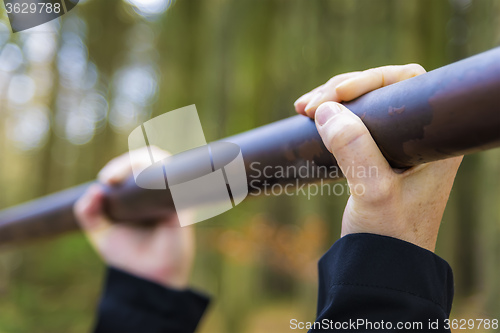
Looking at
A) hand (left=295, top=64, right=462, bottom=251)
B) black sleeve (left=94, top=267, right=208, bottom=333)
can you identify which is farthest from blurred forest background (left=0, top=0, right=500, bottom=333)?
hand (left=295, top=64, right=462, bottom=251)

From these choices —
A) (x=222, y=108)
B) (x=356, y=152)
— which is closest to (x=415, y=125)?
(x=356, y=152)

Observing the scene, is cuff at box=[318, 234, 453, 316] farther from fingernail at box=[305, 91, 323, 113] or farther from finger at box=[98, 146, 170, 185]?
finger at box=[98, 146, 170, 185]

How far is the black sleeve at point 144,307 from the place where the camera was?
3.34ft

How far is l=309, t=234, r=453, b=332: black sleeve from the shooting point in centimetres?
44

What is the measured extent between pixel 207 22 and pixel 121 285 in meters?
3.28

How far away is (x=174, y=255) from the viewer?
3.87 feet

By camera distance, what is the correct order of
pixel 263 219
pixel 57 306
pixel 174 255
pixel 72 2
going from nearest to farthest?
pixel 72 2 < pixel 174 255 < pixel 263 219 < pixel 57 306

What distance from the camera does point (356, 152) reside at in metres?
0.45

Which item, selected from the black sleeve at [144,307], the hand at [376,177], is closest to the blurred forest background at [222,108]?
the black sleeve at [144,307]

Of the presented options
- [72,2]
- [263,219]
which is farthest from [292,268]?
[72,2]

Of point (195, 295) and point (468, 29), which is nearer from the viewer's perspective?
point (195, 295)

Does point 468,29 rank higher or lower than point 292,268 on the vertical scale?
higher

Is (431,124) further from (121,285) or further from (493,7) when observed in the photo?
(493,7)

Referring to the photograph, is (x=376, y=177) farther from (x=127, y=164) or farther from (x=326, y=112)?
(x=127, y=164)
